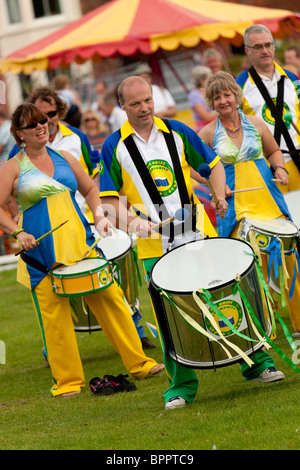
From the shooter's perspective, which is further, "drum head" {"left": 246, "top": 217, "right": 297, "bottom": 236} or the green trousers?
"drum head" {"left": 246, "top": 217, "right": 297, "bottom": 236}

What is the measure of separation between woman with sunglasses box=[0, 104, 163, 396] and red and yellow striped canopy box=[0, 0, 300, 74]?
897cm

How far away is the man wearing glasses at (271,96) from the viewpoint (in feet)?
24.0

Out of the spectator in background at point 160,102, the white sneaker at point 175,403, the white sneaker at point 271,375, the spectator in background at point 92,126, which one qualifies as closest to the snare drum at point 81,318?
the white sneaker at point 175,403

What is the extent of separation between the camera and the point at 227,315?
16.9 feet

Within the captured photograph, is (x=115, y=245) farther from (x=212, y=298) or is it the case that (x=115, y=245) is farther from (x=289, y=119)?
(x=212, y=298)

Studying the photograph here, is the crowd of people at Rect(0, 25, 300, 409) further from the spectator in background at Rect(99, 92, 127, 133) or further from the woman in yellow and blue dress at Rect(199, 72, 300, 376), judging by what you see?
the spectator in background at Rect(99, 92, 127, 133)

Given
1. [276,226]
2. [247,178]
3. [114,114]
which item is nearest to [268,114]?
[247,178]

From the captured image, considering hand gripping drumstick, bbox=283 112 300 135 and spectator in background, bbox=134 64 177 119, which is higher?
hand gripping drumstick, bbox=283 112 300 135

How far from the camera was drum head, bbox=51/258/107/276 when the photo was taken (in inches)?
243

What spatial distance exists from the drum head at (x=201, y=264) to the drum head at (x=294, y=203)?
155cm

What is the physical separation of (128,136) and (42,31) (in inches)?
927

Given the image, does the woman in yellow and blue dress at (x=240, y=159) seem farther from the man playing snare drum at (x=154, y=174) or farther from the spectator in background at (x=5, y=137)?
the spectator in background at (x=5, y=137)

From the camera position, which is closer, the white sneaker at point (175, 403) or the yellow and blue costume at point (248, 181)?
the white sneaker at point (175, 403)

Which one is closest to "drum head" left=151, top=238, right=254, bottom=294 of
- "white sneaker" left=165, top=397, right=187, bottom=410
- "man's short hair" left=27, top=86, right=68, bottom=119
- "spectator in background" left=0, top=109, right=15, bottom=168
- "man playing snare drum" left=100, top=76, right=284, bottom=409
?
"man playing snare drum" left=100, top=76, right=284, bottom=409
